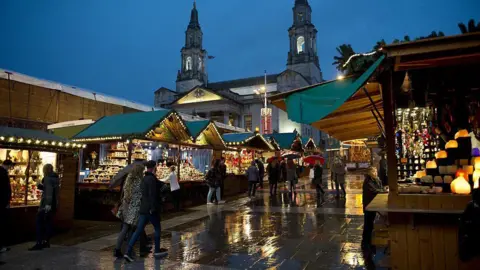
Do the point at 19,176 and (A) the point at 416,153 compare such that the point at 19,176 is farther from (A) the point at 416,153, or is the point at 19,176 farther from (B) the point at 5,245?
(A) the point at 416,153

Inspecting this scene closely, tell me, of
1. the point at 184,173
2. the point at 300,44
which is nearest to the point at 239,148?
the point at 184,173

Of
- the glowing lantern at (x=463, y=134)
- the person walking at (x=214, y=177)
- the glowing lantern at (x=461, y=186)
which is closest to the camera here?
the glowing lantern at (x=461, y=186)

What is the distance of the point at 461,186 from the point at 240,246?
3.97 m

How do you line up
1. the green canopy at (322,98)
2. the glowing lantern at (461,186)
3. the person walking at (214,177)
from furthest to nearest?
1. the person walking at (214,177)
2. the glowing lantern at (461,186)
3. the green canopy at (322,98)

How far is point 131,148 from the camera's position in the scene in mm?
10961

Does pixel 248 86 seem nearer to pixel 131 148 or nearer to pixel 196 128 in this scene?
pixel 196 128

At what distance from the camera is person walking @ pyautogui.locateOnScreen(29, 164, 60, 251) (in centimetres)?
646

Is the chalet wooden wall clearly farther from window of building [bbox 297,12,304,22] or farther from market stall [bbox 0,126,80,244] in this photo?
window of building [bbox 297,12,304,22]

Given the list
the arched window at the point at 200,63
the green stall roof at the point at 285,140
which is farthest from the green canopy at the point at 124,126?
the arched window at the point at 200,63

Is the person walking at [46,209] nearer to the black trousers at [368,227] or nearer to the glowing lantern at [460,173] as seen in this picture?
the black trousers at [368,227]

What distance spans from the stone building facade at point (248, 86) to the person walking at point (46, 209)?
4423 centimetres

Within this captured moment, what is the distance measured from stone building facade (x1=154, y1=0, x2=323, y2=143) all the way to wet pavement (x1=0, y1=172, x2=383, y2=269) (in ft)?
134

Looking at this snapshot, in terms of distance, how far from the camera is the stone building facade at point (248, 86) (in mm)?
55594

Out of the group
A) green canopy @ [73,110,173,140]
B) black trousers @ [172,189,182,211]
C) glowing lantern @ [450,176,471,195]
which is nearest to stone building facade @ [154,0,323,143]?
black trousers @ [172,189,182,211]
